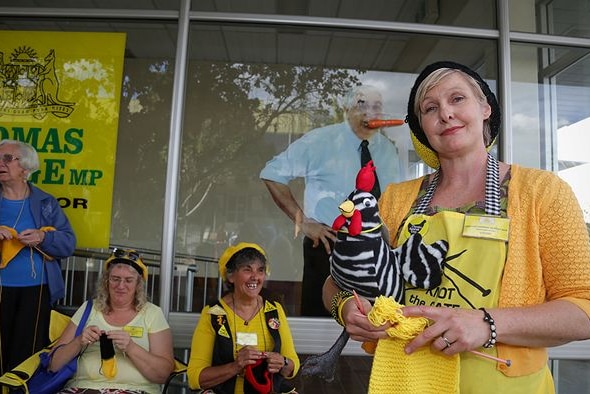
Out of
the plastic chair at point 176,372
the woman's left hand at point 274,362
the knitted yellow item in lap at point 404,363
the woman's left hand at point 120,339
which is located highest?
the knitted yellow item in lap at point 404,363

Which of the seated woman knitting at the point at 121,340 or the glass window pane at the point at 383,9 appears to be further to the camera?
the glass window pane at the point at 383,9

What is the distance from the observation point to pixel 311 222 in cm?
427

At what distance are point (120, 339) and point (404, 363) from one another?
5.88 feet

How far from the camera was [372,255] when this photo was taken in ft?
3.36

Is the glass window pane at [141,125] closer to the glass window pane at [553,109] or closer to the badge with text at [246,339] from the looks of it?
the badge with text at [246,339]

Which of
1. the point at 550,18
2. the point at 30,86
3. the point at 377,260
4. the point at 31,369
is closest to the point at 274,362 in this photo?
the point at 31,369

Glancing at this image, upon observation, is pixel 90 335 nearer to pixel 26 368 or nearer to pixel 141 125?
pixel 26 368

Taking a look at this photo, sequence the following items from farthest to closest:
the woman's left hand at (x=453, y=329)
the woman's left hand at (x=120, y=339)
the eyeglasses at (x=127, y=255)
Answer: the eyeglasses at (x=127, y=255) < the woman's left hand at (x=120, y=339) < the woman's left hand at (x=453, y=329)

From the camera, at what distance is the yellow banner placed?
3.59 metres

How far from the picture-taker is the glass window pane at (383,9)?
378cm

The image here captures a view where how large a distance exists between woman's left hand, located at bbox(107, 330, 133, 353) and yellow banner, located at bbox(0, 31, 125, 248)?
1.29 m

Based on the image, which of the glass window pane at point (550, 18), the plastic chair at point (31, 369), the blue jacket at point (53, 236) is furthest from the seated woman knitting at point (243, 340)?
the glass window pane at point (550, 18)

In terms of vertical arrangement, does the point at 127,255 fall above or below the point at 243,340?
above

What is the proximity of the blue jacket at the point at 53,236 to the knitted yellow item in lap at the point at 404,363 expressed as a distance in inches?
100
